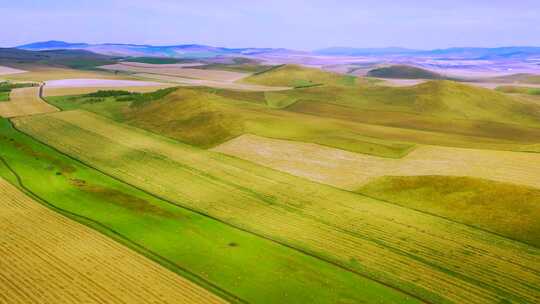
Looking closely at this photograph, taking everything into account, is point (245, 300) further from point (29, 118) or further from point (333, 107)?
point (333, 107)

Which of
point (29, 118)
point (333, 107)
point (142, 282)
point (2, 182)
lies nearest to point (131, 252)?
point (142, 282)

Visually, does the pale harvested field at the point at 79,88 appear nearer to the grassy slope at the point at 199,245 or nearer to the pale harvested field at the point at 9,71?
the pale harvested field at the point at 9,71

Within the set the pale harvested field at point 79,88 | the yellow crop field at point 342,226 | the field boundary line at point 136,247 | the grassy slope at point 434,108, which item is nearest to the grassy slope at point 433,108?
the grassy slope at point 434,108

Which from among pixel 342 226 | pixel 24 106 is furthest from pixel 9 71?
pixel 342 226

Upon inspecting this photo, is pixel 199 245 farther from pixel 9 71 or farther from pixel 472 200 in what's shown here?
A: pixel 9 71

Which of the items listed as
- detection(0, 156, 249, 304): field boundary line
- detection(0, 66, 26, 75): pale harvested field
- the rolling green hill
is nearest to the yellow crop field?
detection(0, 156, 249, 304): field boundary line

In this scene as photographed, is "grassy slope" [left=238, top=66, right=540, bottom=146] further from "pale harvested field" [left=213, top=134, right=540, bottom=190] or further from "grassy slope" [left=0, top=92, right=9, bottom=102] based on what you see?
"grassy slope" [left=0, top=92, right=9, bottom=102]

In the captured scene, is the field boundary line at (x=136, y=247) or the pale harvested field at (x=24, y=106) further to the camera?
the pale harvested field at (x=24, y=106)
